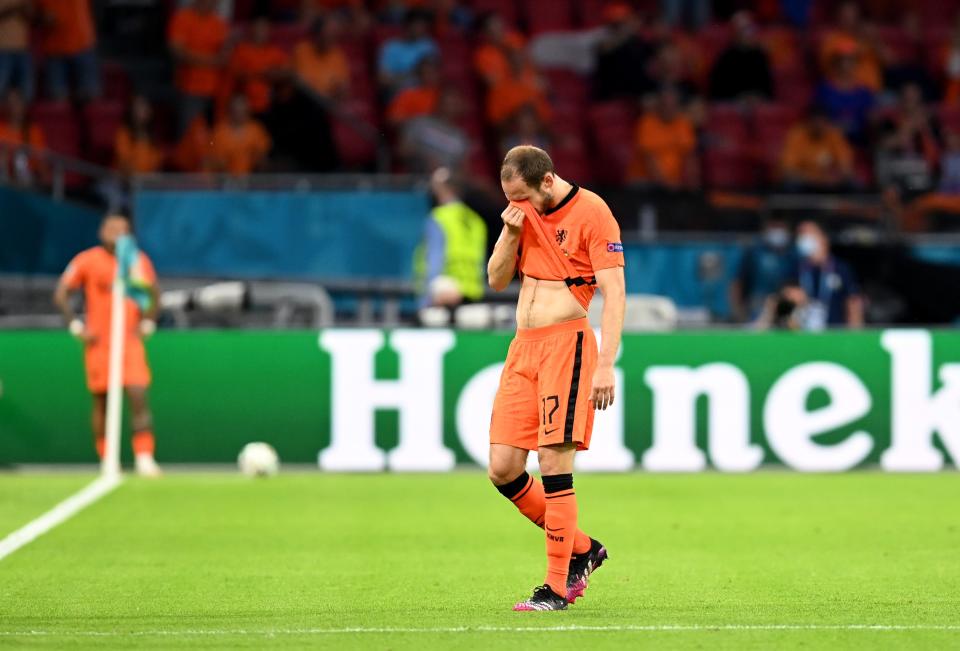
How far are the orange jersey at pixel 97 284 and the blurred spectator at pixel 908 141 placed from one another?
354 inches

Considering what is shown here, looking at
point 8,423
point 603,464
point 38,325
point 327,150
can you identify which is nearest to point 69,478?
point 8,423

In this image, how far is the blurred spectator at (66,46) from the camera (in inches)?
777

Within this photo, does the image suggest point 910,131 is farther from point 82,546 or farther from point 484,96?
point 82,546

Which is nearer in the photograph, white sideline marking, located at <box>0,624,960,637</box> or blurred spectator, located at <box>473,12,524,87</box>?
white sideline marking, located at <box>0,624,960,637</box>

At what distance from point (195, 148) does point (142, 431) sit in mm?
5422

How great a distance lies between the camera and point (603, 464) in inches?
581

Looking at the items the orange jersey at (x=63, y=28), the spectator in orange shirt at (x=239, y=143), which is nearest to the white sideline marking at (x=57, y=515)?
the spectator in orange shirt at (x=239, y=143)

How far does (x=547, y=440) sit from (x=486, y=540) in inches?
119

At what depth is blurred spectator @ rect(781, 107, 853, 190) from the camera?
65.7ft

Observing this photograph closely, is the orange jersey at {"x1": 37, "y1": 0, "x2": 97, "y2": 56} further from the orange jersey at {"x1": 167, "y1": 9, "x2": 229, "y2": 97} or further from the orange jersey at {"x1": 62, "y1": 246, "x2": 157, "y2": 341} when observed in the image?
the orange jersey at {"x1": 62, "y1": 246, "x2": 157, "y2": 341}

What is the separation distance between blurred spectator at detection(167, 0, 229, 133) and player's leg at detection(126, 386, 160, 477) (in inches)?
236

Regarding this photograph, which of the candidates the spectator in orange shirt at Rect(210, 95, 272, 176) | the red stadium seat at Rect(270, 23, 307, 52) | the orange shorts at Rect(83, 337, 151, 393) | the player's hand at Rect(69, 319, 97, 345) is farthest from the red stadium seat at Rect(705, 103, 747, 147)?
the player's hand at Rect(69, 319, 97, 345)

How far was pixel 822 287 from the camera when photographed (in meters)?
16.2

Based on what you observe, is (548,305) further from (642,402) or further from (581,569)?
(642,402)
